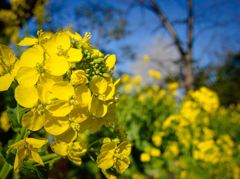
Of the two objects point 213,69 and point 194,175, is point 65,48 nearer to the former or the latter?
point 194,175

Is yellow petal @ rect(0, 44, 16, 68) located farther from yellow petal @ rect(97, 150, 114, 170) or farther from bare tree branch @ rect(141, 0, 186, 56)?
bare tree branch @ rect(141, 0, 186, 56)

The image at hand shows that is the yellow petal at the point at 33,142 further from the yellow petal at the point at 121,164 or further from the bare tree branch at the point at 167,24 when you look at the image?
the bare tree branch at the point at 167,24

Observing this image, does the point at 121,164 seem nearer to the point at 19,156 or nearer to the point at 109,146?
the point at 109,146

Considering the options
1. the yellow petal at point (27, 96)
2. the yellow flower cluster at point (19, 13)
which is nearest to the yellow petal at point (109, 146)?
the yellow petal at point (27, 96)

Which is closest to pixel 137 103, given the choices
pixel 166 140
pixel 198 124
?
pixel 166 140

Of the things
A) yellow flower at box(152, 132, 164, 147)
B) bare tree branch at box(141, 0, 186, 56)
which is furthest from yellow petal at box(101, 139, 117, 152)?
bare tree branch at box(141, 0, 186, 56)

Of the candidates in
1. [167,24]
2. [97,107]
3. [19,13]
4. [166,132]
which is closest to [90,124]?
[97,107]
